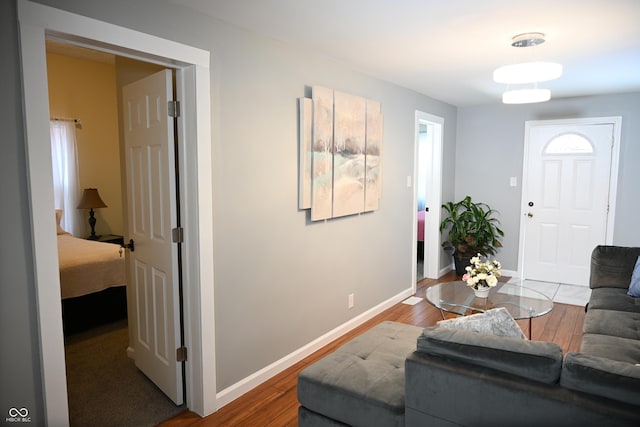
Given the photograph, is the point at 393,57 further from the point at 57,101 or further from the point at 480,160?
the point at 57,101

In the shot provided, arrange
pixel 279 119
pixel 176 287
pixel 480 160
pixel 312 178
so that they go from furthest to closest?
pixel 480 160 < pixel 312 178 < pixel 279 119 < pixel 176 287

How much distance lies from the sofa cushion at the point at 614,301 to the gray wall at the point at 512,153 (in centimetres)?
203

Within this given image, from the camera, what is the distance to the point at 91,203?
4.97 meters

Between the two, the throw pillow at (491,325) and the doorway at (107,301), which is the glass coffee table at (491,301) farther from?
the doorway at (107,301)

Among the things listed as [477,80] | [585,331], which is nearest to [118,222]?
[477,80]

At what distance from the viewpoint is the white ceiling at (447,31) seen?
2203 mm

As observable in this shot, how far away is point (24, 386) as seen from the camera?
69.5 inches

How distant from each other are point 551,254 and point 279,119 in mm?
4201

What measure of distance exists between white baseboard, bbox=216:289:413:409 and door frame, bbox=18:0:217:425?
136mm

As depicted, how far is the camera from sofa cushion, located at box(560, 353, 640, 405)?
4.53ft

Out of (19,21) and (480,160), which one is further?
(480,160)

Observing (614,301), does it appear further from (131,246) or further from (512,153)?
(131,246)

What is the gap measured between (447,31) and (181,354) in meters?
2.56

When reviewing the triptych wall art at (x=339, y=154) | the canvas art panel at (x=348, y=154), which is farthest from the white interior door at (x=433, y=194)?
the canvas art panel at (x=348, y=154)
